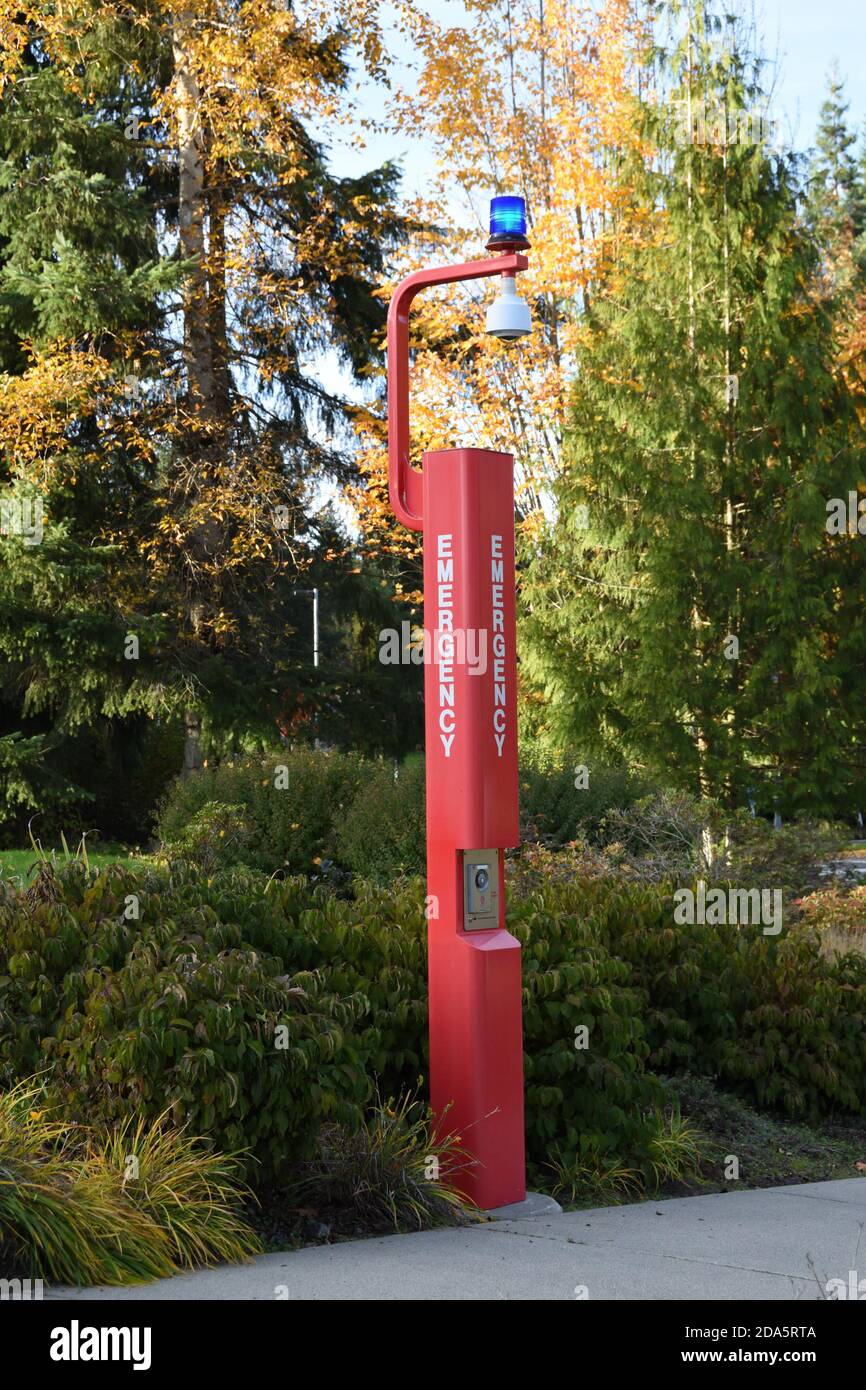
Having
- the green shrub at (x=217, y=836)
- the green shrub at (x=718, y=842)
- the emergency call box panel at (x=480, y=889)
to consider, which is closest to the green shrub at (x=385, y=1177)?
the emergency call box panel at (x=480, y=889)

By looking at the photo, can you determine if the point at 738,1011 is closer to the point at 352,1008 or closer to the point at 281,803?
the point at 352,1008

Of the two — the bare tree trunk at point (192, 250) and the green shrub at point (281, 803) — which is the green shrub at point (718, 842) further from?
the bare tree trunk at point (192, 250)

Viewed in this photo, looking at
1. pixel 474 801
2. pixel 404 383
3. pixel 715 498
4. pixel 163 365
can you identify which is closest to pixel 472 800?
pixel 474 801

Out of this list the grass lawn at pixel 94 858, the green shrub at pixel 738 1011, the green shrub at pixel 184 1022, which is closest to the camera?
the green shrub at pixel 184 1022

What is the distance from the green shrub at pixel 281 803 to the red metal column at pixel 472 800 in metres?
9.30

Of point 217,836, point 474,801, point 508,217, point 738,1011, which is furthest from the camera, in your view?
point 217,836

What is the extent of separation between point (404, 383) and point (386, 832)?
8.58 metres

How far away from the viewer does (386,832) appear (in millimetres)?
15273

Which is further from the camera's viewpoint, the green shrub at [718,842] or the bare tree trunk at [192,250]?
the bare tree trunk at [192,250]

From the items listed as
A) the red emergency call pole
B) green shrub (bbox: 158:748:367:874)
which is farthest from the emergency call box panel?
green shrub (bbox: 158:748:367:874)

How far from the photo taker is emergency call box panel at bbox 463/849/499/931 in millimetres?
6699

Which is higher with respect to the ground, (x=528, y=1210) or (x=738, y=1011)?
(x=738, y=1011)

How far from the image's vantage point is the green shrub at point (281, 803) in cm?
1636
